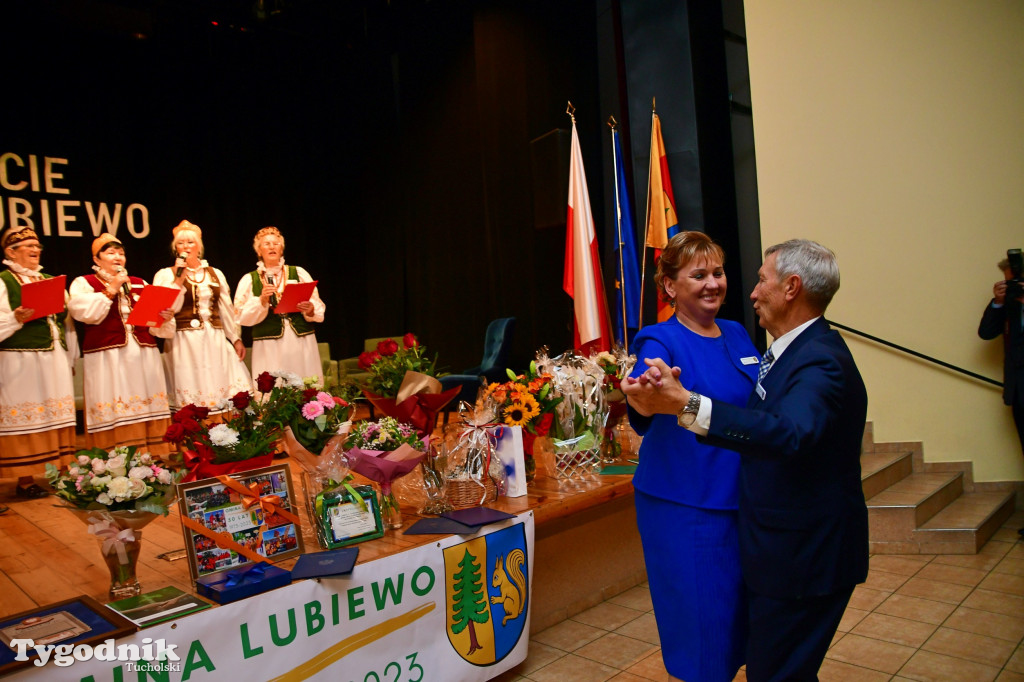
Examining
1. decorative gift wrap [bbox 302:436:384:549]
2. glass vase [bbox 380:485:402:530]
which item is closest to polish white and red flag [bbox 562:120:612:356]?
glass vase [bbox 380:485:402:530]

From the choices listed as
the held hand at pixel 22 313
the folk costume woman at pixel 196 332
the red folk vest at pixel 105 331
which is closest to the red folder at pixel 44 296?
the held hand at pixel 22 313

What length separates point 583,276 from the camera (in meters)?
5.58

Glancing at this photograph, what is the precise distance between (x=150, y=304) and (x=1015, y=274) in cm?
542

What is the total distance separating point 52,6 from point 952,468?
852 centimetres

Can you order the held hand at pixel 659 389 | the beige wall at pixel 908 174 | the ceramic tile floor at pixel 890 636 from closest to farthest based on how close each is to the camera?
the held hand at pixel 659 389 → the ceramic tile floor at pixel 890 636 → the beige wall at pixel 908 174

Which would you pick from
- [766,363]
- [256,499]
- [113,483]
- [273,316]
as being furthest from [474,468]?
[273,316]

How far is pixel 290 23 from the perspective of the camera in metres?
7.79

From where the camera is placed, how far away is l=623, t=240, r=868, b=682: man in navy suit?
1272mm

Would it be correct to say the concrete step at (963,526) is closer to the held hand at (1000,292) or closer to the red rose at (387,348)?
the held hand at (1000,292)

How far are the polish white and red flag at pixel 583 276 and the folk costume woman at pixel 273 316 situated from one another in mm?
1979

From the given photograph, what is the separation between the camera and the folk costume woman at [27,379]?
4.31m

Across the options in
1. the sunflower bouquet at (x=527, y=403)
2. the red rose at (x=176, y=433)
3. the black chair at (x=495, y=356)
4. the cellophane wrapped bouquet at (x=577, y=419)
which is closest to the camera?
the red rose at (x=176, y=433)

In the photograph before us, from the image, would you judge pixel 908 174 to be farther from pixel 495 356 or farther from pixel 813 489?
pixel 813 489

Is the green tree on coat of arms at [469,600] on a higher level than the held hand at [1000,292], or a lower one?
lower
